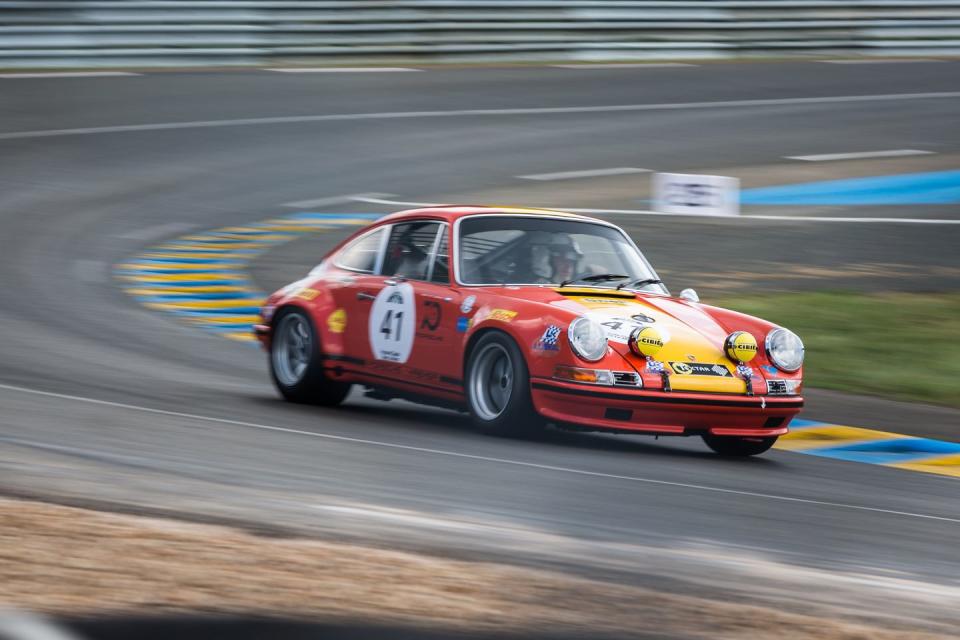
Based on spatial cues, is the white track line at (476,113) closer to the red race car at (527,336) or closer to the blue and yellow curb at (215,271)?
the blue and yellow curb at (215,271)

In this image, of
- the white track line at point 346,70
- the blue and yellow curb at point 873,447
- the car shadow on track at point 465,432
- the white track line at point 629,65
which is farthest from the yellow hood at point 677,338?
the white track line at point 629,65

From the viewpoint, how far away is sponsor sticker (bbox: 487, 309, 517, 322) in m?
8.04

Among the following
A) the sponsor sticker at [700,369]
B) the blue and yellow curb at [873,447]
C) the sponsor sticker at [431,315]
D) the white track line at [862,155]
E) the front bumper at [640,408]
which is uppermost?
the white track line at [862,155]

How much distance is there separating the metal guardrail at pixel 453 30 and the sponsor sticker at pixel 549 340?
62.8ft

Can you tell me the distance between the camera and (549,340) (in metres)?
7.80

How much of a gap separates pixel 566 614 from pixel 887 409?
19.5 feet

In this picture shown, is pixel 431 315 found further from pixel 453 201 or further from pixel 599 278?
pixel 453 201

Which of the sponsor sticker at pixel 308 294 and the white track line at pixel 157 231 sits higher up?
the white track line at pixel 157 231

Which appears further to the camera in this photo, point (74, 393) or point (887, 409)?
point (887, 409)

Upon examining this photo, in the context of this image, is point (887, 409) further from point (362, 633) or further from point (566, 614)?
point (362, 633)

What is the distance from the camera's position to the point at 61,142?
74.0 ft

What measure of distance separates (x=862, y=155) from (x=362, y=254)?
1473 cm

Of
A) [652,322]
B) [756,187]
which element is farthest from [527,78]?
[652,322]

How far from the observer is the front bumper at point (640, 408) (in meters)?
7.76
